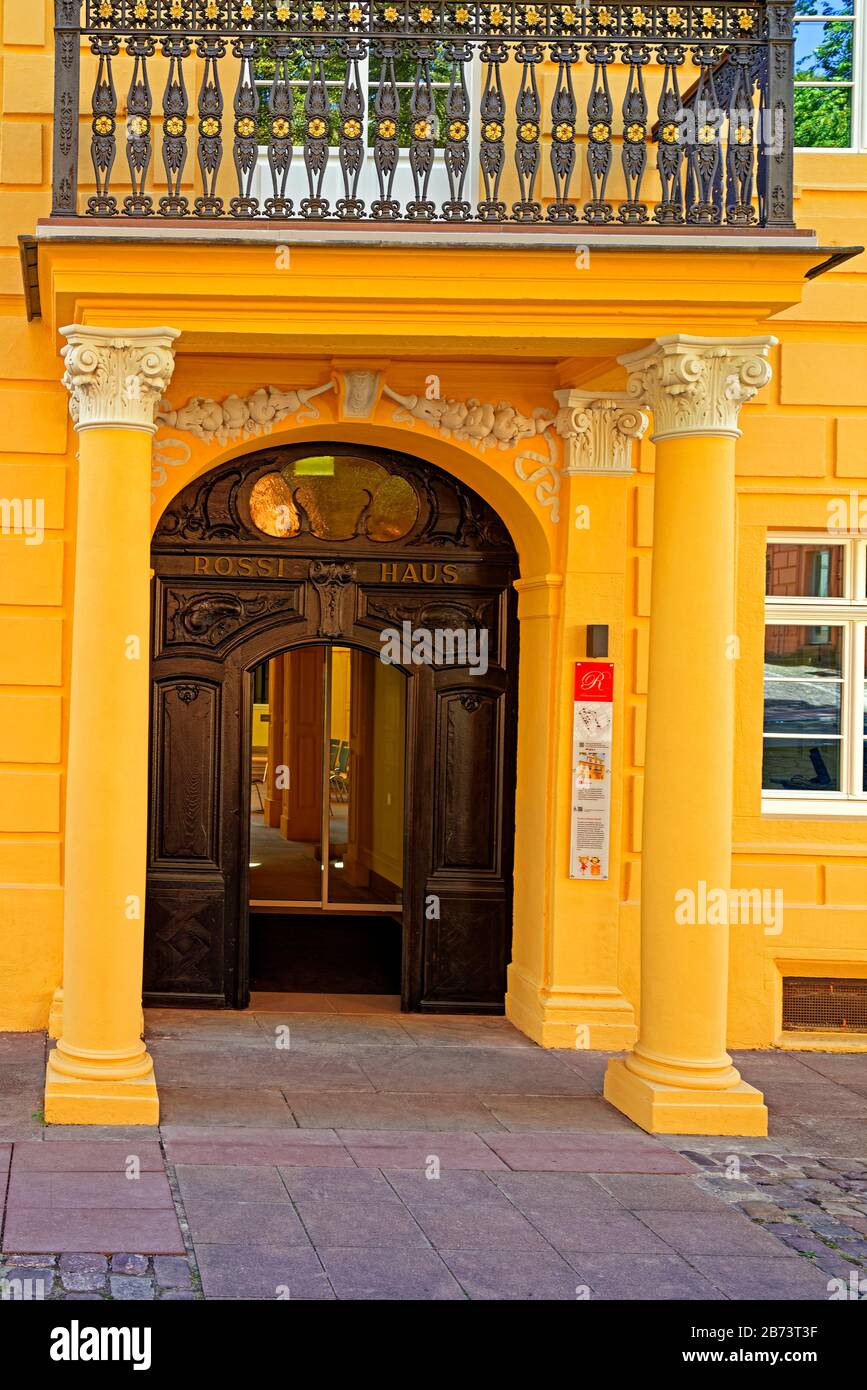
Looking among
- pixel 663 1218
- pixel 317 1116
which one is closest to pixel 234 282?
pixel 317 1116

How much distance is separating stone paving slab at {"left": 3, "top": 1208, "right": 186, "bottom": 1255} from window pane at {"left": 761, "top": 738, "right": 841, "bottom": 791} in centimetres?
554

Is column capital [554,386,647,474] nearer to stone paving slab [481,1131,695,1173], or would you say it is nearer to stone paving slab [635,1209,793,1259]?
stone paving slab [481,1131,695,1173]

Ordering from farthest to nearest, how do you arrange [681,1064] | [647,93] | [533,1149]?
[647,93] → [681,1064] → [533,1149]

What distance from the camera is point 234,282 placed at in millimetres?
7863

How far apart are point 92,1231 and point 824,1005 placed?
5.74m

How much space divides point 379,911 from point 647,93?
858 centimetres

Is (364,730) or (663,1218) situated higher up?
(364,730)

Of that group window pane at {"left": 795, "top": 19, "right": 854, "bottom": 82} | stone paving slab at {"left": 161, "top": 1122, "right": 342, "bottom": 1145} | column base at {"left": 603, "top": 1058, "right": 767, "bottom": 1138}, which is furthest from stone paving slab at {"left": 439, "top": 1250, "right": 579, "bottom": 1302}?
window pane at {"left": 795, "top": 19, "right": 854, "bottom": 82}

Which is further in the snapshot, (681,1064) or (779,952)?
(779,952)

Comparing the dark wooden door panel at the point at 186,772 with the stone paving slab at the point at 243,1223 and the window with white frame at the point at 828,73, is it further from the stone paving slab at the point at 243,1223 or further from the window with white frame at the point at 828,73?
the window with white frame at the point at 828,73

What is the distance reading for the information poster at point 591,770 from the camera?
9867 millimetres

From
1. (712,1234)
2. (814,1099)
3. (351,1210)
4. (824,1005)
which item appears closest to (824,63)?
(824,1005)

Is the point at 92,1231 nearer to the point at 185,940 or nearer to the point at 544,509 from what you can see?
the point at 185,940

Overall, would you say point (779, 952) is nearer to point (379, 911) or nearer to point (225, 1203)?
point (225, 1203)
